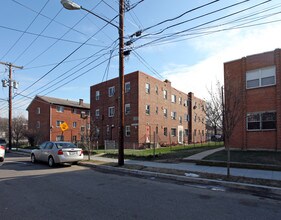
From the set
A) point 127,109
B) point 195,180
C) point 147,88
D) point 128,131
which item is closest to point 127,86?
point 147,88

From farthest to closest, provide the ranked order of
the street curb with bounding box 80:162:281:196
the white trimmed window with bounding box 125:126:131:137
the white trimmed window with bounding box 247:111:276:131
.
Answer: the white trimmed window with bounding box 125:126:131:137, the white trimmed window with bounding box 247:111:276:131, the street curb with bounding box 80:162:281:196

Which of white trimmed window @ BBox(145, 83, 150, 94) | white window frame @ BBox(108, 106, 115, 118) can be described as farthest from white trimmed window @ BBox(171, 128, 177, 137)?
white window frame @ BBox(108, 106, 115, 118)

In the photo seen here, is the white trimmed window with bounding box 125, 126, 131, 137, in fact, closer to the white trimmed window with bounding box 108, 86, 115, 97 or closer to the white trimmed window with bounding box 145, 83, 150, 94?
the white trimmed window with bounding box 145, 83, 150, 94

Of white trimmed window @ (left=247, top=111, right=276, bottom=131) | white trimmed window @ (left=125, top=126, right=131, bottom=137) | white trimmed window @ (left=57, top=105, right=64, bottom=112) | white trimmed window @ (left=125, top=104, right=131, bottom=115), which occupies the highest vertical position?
white trimmed window @ (left=57, top=105, right=64, bottom=112)

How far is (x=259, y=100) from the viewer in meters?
16.7

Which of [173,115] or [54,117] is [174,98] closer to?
[173,115]

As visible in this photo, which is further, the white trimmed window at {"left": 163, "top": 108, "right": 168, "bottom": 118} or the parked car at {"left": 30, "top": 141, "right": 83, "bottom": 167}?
the white trimmed window at {"left": 163, "top": 108, "right": 168, "bottom": 118}

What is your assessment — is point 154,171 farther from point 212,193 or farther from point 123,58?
point 123,58

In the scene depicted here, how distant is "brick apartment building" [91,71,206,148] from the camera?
1166 inches

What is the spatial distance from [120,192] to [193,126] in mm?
37470

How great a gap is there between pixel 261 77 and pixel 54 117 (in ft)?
115

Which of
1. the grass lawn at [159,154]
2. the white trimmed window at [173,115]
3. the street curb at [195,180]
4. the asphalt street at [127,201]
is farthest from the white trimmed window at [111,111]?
the asphalt street at [127,201]

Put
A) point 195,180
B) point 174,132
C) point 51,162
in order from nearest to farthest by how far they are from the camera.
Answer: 1. point 195,180
2. point 51,162
3. point 174,132

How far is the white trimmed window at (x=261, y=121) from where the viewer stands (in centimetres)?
1611
